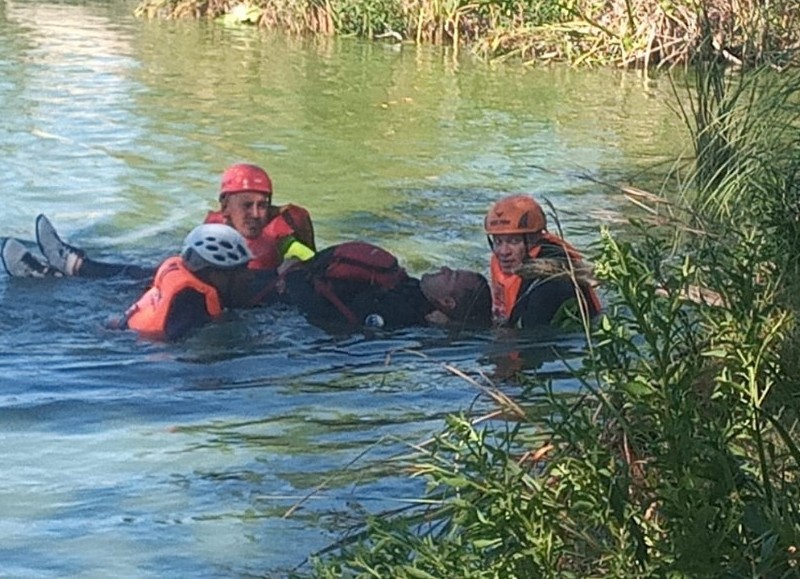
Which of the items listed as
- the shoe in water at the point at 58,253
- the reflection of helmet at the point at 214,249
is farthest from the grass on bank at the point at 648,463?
the shoe in water at the point at 58,253

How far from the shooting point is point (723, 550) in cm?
390

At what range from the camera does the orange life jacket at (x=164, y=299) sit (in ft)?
28.7

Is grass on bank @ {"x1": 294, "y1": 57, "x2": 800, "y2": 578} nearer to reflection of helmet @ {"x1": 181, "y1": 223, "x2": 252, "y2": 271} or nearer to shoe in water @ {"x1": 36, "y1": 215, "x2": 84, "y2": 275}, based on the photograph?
reflection of helmet @ {"x1": 181, "y1": 223, "x2": 252, "y2": 271}

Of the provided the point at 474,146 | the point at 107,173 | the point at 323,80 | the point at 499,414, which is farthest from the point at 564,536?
the point at 323,80

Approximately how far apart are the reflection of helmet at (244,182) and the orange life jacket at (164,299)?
1.02 m

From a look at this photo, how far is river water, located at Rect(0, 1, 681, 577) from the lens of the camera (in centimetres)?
578

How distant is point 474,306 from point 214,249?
1481 mm

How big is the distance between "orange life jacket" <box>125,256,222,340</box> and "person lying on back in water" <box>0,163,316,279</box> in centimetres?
67

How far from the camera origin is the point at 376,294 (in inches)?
353

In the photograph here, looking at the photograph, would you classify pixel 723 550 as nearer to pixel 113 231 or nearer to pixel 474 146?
pixel 113 231

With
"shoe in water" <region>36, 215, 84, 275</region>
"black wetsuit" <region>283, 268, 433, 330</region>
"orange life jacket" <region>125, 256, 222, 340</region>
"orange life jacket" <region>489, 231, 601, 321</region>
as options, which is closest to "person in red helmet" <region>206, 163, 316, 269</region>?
"black wetsuit" <region>283, 268, 433, 330</region>

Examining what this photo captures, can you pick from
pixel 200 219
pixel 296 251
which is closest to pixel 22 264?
pixel 296 251

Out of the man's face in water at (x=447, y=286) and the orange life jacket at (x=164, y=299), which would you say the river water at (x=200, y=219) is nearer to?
the orange life jacket at (x=164, y=299)

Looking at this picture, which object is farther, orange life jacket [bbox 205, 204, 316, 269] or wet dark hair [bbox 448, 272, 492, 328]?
orange life jacket [bbox 205, 204, 316, 269]
